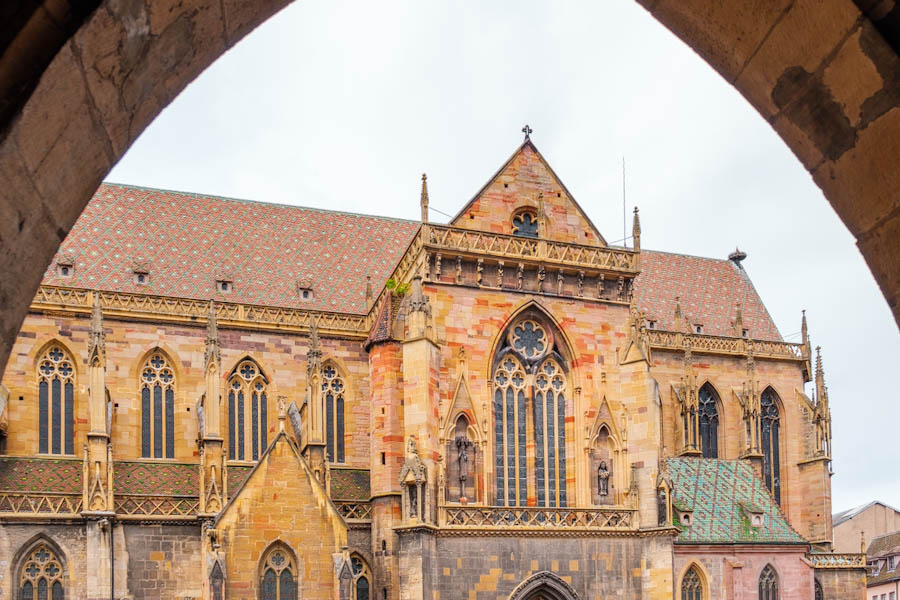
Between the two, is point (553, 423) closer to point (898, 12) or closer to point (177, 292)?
point (177, 292)

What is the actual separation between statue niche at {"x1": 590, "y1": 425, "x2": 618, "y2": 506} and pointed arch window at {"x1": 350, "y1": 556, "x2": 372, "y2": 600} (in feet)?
21.6

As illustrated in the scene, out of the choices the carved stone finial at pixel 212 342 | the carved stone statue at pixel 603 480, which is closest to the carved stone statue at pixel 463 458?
the carved stone statue at pixel 603 480

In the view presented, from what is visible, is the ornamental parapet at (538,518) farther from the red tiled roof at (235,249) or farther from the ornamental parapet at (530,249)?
the ornamental parapet at (530,249)

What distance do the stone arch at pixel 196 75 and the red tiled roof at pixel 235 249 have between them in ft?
93.5

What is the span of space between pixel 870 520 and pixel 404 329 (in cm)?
5161

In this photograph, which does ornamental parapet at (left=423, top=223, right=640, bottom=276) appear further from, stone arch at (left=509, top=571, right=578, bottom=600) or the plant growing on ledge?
stone arch at (left=509, top=571, right=578, bottom=600)

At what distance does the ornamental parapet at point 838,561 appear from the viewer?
38.2 m

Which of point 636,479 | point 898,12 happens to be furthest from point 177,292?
point 898,12

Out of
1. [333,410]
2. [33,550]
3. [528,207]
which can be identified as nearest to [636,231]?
[528,207]

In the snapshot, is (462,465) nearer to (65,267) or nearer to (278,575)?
(278,575)

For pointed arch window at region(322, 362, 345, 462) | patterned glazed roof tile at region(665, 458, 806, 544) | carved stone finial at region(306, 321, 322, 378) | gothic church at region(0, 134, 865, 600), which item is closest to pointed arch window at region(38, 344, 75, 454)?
gothic church at region(0, 134, 865, 600)

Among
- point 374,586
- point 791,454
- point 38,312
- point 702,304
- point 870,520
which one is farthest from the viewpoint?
point 870,520

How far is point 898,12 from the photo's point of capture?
Result: 297 cm

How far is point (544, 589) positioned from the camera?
94.7ft
